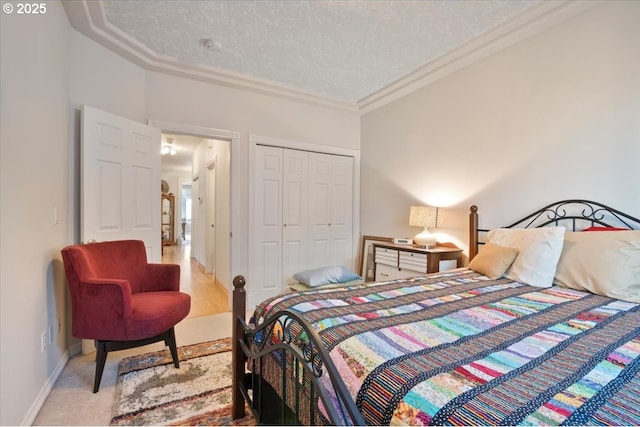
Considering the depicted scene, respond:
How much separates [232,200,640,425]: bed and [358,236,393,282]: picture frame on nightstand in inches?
76.6

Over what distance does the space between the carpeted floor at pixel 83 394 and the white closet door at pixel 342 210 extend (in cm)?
210

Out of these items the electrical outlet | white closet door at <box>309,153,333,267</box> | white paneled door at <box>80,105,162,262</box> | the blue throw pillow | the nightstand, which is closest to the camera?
the electrical outlet

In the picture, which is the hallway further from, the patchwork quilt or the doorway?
the patchwork quilt

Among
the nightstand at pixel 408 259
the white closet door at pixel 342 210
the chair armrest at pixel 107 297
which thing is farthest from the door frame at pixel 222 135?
the nightstand at pixel 408 259

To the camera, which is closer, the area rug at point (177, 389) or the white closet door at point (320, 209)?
the area rug at point (177, 389)

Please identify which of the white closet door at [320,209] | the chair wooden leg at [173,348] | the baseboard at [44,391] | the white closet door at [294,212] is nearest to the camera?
the baseboard at [44,391]

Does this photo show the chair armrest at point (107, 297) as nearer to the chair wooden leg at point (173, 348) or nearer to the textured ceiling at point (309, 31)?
the chair wooden leg at point (173, 348)

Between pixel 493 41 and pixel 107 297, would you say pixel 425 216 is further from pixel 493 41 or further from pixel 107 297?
pixel 107 297

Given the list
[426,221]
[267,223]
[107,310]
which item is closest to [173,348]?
[107,310]

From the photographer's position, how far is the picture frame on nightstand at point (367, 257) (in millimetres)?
4246

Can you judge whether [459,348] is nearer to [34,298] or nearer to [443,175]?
[34,298]

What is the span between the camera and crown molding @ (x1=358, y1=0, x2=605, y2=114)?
228cm

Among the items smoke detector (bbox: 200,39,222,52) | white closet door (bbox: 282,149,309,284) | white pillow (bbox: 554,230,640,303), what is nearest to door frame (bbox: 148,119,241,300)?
white closet door (bbox: 282,149,309,284)

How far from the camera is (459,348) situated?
107 cm
